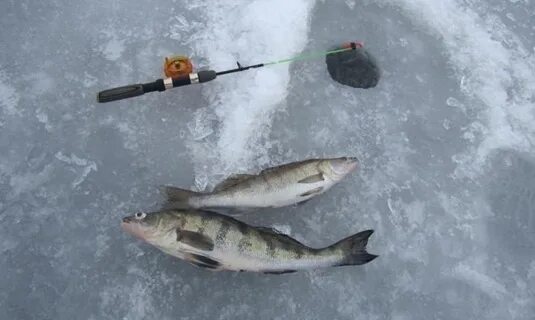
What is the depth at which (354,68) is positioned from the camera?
386cm

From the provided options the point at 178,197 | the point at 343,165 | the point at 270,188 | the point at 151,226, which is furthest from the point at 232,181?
the point at 343,165

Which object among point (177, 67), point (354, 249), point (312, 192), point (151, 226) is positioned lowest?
point (354, 249)

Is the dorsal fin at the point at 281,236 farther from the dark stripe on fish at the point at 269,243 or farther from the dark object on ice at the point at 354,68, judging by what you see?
the dark object on ice at the point at 354,68

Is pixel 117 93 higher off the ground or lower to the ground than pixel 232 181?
higher

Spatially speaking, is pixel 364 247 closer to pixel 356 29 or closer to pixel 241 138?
pixel 241 138

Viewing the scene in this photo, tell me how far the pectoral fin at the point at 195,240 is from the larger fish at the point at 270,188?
0.23m

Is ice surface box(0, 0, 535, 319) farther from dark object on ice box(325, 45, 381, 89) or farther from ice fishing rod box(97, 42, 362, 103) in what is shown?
ice fishing rod box(97, 42, 362, 103)

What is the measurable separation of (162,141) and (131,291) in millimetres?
1016

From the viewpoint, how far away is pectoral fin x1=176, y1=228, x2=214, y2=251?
276cm

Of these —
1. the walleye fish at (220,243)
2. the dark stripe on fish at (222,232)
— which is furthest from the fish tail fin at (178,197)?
the dark stripe on fish at (222,232)

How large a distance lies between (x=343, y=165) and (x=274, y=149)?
1.72 ft

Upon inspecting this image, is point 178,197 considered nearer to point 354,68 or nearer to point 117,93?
point 117,93

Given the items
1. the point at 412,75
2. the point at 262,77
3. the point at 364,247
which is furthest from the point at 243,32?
the point at 364,247

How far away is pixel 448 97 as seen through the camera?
3859 mm
